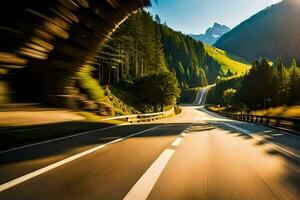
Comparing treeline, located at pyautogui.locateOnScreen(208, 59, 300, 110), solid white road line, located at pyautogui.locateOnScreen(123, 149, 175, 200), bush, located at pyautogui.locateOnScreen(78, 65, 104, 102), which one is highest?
treeline, located at pyautogui.locateOnScreen(208, 59, 300, 110)

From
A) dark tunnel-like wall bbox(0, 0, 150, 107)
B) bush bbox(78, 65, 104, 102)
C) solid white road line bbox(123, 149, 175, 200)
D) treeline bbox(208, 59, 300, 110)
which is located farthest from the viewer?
treeline bbox(208, 59, 300, 110)

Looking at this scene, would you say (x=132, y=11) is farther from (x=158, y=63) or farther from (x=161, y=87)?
(x=158, y=63)

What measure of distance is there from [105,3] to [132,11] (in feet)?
5.81

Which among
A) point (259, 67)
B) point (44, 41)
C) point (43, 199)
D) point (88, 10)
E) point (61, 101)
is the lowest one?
point (43, 199)

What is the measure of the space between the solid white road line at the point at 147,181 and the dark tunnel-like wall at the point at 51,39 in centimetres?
674

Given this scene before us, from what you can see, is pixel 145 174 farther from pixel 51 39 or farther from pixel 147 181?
pixel 51 39

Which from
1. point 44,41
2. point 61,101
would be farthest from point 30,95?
point 44,41

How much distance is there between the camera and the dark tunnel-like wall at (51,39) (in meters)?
11.6

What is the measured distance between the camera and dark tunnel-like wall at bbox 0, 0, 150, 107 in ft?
38.0

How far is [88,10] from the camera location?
16.6 m

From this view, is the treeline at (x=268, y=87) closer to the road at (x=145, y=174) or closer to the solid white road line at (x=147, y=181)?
the road at (x=145, y=174)

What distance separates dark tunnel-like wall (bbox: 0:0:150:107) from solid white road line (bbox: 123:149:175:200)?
6.74m

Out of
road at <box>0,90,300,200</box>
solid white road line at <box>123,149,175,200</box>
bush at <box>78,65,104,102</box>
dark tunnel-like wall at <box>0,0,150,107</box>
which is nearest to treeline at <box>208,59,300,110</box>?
bush at <box>78,65,104,102</box>

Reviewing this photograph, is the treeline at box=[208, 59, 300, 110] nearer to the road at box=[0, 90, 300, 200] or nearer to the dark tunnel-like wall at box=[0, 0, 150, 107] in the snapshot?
the dark tunnel-like wall at box=[0, 0, 150, 107]
